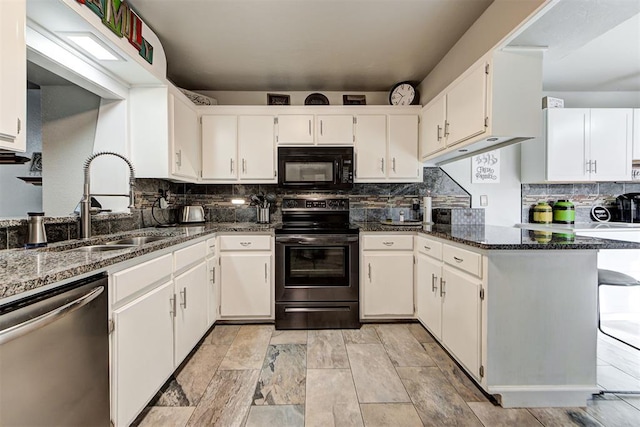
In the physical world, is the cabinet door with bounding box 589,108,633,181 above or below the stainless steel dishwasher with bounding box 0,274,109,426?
above

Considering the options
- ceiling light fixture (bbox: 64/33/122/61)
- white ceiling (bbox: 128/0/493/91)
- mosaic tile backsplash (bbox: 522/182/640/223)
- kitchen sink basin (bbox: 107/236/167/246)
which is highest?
white ceiling (bbox: 128/0/493/91)

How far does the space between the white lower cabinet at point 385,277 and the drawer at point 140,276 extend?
1.67 metres

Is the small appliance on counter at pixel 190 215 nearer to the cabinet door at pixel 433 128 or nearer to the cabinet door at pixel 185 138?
the cabinet door at pixel 185 138

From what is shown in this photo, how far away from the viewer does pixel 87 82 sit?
203cm

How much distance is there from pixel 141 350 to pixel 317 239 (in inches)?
61.2

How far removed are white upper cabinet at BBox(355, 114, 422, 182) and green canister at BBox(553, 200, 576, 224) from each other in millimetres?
1660

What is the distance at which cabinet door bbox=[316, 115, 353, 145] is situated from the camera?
10.1 ft

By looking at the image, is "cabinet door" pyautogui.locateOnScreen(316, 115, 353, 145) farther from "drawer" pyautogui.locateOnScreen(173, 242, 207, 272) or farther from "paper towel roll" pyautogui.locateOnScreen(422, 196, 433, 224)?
"drawer" pyautogui.locateOnScreen(173, 242, 207, 272)

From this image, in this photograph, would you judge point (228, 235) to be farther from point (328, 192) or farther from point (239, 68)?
point (239, 68)

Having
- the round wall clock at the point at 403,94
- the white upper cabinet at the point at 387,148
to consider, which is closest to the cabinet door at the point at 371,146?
the white upper cabinet at the point at 387,148

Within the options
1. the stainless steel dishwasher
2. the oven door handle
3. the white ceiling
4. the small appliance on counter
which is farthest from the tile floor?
the white ceiling

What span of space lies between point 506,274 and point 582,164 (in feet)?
7.97

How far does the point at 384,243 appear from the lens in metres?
2.79

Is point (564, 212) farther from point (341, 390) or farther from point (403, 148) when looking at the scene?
point (341, 390)
